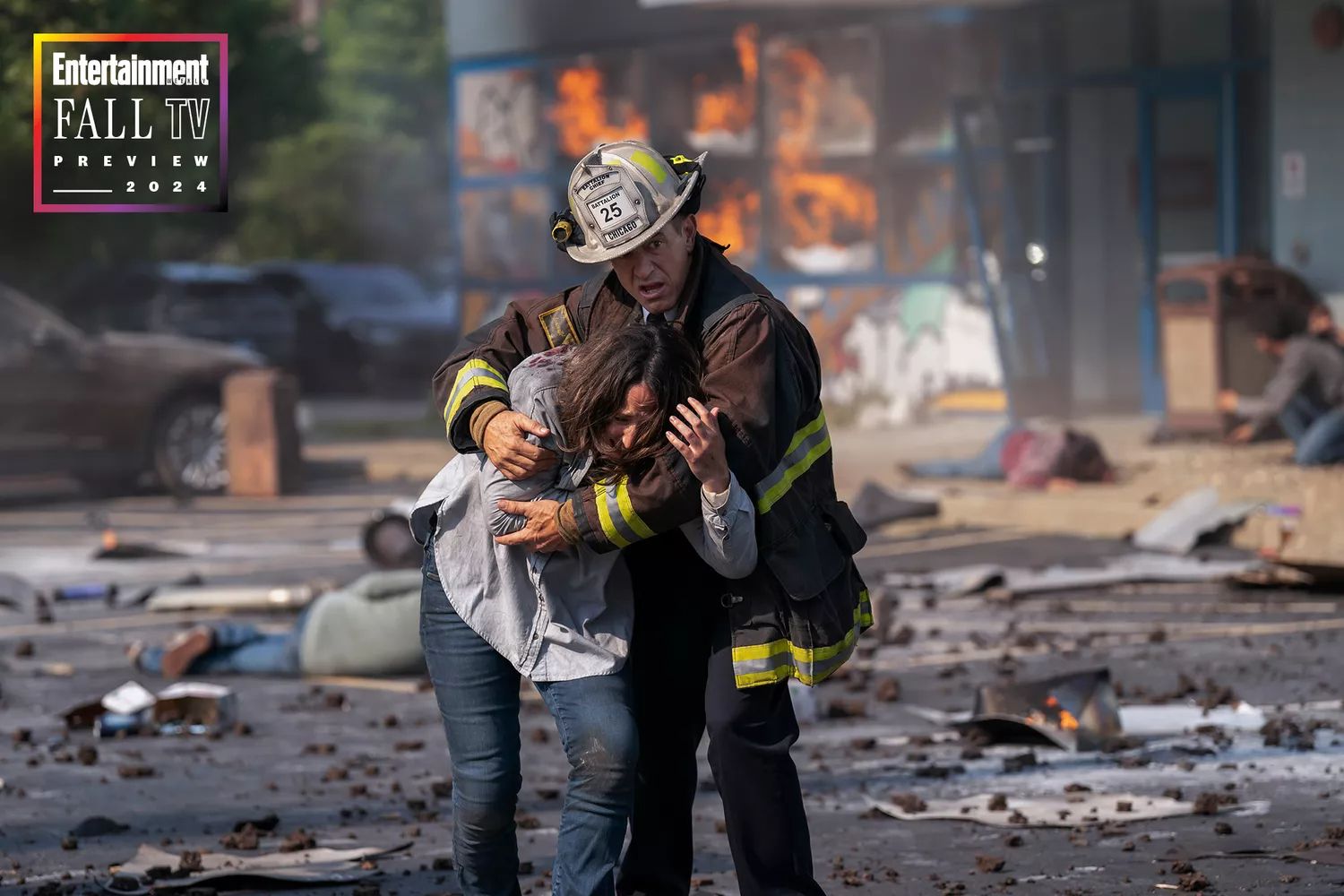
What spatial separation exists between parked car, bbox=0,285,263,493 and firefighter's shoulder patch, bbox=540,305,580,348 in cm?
1317

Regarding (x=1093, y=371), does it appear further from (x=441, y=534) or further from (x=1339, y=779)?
(x=441, y=534)

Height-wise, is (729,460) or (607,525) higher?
(729,460)

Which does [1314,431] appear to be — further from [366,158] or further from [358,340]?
[366,158]

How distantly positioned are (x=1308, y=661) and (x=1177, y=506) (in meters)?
4.09

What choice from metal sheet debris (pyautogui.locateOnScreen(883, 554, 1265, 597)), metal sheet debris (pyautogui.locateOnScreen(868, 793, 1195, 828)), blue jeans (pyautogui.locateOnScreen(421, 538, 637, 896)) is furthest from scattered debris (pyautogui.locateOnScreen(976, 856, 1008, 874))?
metal sheet debris (pyautogui.locateOnScreen(883, 554, 1265, 597))

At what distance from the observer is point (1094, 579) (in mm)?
11781

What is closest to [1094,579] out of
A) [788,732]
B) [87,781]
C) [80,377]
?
[87,781]

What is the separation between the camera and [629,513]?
436 centimetres

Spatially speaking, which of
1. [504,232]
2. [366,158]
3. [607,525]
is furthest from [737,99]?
[366,158]

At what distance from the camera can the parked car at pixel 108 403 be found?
Answer: 17.2 metres

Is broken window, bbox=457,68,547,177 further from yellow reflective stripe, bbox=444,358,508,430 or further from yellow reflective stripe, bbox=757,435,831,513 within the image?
yellow reflective stripe, bbox=757,435,831,513

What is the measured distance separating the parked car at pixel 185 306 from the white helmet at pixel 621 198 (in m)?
23.2

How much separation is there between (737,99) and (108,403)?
7.91 m

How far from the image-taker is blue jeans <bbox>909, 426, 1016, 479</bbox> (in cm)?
1564
